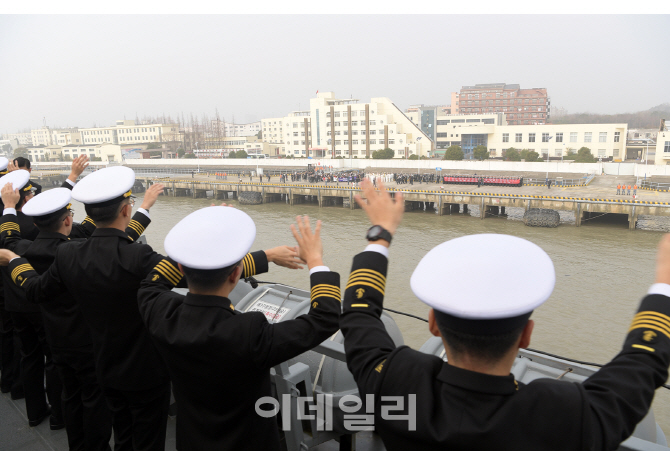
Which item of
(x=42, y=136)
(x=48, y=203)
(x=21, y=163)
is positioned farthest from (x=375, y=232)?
(x=42, y=136)

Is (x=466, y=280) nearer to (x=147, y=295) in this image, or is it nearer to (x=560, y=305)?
(x=147, y=295)

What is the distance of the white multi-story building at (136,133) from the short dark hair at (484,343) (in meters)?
99.1

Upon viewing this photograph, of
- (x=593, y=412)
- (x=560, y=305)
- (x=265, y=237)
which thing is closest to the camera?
(x=593, y=412)

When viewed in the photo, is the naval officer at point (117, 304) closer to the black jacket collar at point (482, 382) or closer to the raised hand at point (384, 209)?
the raised hand at point (384, 209)

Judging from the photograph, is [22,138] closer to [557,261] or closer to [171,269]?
[557,261]

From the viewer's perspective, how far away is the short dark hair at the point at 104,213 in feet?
8.18

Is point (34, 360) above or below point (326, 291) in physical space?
below

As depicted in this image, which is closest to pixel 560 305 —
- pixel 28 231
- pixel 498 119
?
pixel 28 231

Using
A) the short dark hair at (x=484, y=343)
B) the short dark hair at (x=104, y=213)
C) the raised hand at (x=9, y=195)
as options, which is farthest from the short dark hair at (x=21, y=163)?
the short dark hair at (x=484, y=343)

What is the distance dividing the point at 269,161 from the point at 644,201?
4478cm

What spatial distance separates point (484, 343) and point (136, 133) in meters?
105

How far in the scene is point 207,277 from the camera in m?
1.73

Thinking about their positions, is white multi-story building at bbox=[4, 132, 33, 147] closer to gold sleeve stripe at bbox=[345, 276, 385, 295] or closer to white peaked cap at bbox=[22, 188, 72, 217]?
white peaked cap at bbox=[22, 188, 72, 217]

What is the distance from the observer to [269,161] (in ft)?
201
